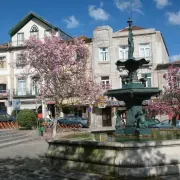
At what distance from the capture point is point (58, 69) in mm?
24859

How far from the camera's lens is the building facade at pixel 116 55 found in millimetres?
38594

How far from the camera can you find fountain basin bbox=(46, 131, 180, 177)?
842cm

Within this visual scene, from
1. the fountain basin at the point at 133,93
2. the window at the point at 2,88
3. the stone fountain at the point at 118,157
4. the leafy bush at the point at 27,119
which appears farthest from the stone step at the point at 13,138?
the window at the point at 2,88

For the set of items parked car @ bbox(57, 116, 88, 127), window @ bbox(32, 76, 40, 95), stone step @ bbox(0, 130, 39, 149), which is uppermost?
window @ bbox(32, 76, 40, 95)

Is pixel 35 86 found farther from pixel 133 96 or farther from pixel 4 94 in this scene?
pixel 133 96

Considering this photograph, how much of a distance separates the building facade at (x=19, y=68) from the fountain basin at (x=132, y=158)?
33.8 metres

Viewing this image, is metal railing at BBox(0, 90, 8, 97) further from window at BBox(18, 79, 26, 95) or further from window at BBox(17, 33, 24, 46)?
window at BBox(17, 33, 24, 46)

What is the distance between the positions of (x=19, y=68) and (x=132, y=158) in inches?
1445

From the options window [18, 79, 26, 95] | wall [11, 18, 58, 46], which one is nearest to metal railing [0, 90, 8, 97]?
window [18, 79, 26, 95]

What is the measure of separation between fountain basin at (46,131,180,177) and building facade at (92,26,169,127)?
29.2m

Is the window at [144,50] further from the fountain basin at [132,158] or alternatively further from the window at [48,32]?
the fountain basin at [132,158]

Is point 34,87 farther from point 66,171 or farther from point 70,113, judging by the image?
point 66,171

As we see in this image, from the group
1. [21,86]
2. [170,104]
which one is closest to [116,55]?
[21,86]

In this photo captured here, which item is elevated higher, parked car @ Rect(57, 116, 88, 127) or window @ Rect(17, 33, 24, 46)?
window @ Rect(17, 33, 24, 46)
